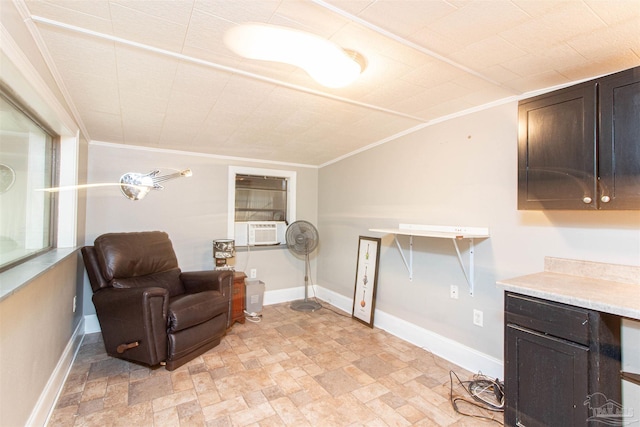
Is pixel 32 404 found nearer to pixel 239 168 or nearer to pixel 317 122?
pixel 317 122

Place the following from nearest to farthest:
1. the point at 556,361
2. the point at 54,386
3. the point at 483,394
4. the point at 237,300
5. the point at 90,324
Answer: the point at 556,361, the point at 54,386, the point at 483,394, the point at 90,324, the point at 237,300

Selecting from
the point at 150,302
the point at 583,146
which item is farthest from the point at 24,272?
the point at 583,146

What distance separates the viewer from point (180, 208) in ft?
11.9

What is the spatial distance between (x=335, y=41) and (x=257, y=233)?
2971 mm

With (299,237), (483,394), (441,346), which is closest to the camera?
(483,394)

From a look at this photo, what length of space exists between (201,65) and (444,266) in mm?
2442

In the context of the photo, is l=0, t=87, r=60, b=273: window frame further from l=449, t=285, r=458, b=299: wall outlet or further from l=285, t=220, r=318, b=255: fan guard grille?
l=449, t=285, r=458, b=299: wall outlet

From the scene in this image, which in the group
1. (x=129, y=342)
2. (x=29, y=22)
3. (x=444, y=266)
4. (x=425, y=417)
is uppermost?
→ (x=29, y=22)

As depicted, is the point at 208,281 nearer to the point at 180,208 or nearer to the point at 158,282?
the point at 158,282

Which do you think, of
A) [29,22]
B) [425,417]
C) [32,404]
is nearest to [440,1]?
[29,22]

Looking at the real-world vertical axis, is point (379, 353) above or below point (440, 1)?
below

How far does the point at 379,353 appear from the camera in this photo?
2.66 metres

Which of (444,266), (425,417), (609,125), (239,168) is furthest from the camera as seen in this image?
(239,168)

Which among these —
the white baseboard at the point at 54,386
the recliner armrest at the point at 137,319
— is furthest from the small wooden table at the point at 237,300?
the white baseboard at the point at 54,386
